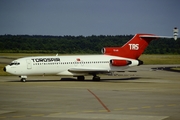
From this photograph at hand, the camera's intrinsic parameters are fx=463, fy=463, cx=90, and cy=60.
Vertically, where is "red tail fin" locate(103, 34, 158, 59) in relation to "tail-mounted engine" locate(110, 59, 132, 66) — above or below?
above

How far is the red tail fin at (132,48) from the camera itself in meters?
55.8

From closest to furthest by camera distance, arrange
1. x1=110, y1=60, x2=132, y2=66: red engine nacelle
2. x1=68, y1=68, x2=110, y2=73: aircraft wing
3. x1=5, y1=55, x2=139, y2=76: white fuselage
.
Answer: x1=5, y1=55, x2=139, y2=76: white fuselage < x1=68, y1=68, x2=110, y2=73: aircraft wing < x1=110, y1=60, x2=132, y2=66: red engine nacelle

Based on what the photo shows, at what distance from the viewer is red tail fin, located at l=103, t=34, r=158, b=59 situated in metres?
55.8

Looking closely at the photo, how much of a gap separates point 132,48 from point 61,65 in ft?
31.8

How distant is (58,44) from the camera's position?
19062cm

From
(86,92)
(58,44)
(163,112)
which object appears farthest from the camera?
Result: (58,44)

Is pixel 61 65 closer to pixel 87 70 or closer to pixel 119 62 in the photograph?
pixel 87 70

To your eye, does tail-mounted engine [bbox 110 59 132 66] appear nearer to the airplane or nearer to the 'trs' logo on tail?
the airplane

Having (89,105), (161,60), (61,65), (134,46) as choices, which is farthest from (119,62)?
(161,60)

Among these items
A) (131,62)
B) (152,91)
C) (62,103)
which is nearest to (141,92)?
(152,91)

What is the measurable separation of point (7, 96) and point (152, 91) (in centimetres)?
1247

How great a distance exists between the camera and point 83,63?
53656mm

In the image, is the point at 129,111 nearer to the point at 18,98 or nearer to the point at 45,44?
the point at 18,98

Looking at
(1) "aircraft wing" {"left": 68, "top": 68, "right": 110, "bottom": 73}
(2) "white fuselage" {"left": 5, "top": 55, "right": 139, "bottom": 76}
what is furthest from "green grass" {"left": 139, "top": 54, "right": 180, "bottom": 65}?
(1) "aircraft wing" {"left": 68, "top": 68, "right": 110, "bottom": 73}
